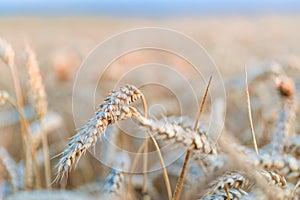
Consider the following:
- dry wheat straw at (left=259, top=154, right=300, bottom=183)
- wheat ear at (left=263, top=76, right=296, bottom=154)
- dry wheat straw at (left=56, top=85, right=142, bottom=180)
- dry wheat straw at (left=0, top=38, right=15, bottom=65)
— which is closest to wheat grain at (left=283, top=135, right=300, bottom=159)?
wheat ear at (left=263, top=76, right=296, bottom=154)

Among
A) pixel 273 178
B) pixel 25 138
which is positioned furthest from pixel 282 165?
pixel 25 138

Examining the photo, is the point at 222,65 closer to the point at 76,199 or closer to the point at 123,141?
the point at 123,141

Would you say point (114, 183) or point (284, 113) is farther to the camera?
point (284, 113)

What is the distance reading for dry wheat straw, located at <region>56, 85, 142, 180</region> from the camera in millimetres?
812

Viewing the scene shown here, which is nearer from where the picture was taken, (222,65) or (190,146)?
(190,146)

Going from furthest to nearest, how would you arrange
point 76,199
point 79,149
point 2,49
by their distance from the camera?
point 2,49 → point 76,199 → point 79,149

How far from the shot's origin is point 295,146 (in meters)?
1.21

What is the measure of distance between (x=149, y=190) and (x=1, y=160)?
46 cm

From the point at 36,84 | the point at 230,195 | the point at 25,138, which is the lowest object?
the point at 230,195

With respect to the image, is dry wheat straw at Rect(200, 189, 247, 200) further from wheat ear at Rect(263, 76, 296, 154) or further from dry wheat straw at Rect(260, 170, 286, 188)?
wheat ear at Rect(263, 76, 296, 154)

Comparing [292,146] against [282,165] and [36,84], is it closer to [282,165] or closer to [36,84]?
[282,165]

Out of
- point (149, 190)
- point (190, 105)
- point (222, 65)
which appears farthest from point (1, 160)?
point (222, 65)

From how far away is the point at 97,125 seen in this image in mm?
829

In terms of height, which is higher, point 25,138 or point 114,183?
point 25,138
